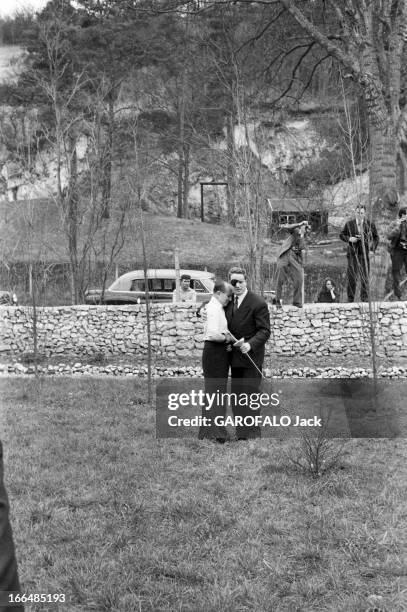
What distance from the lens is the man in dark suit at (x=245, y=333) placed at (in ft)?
23.5

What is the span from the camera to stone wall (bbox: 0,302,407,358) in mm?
13086

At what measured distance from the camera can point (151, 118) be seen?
33.7 meters

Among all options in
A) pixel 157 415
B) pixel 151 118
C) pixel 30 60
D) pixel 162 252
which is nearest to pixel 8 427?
pixel 157 415

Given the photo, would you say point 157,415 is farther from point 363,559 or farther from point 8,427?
point 363,559

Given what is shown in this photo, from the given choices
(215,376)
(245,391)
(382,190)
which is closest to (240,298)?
(215,376)

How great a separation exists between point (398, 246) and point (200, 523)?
9.77 m

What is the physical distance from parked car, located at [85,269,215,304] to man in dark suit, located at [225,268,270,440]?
909 cm

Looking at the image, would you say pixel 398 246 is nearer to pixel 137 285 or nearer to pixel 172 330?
pixel 172 330

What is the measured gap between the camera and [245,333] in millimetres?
7195

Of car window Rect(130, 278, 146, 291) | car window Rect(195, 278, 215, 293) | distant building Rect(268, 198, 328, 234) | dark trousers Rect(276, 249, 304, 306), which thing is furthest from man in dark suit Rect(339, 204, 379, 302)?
distant building Rect(268, 198, 328, 234)

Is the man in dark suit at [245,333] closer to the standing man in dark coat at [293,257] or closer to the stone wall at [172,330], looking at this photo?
the standing man in dark coat at [293,257]

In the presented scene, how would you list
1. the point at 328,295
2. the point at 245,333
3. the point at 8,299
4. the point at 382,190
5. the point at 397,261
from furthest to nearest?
the point at 382,190 < the point at 8,299 < the point at 328,295 < the point at 397,261 < the point at 245,333

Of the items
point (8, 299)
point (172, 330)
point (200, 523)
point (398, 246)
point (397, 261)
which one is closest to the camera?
point (200, 523)

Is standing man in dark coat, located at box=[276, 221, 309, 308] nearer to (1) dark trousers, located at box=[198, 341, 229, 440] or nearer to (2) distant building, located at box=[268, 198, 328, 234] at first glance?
(1) dark trousers, located at box=[198, 341, 229, 440]
